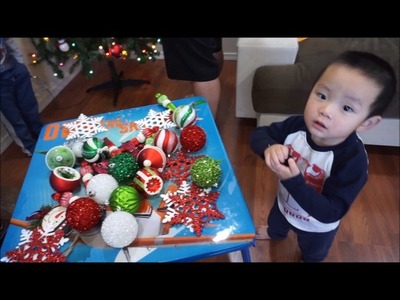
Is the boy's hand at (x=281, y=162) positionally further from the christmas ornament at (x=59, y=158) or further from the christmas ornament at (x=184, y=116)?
the christmas ornament at (x=59, y=158)

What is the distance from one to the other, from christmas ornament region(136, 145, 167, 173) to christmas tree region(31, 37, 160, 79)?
0.77 metres

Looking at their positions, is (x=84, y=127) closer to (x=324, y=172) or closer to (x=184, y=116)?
(x=184, y=116)

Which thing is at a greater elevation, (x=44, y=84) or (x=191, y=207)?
(x=191, y=207)

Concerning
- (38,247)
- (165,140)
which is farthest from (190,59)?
(38,247)

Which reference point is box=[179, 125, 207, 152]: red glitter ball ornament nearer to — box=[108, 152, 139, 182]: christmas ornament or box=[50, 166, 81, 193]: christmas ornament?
box=[108, 152, 139, 182]: christmas ornament

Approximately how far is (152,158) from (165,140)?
70mm

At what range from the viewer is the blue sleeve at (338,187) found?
1.95 ft

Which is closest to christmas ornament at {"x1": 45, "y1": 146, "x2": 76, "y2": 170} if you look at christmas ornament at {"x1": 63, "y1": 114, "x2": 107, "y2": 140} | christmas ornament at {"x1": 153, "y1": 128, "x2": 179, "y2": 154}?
christmas ornament at {"x1": 63, "y1": 114, "x2": 107, "y2": 140}

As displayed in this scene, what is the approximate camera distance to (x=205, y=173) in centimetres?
71

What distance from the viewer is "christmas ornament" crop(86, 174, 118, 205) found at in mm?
714

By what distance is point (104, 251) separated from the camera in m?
0.65
